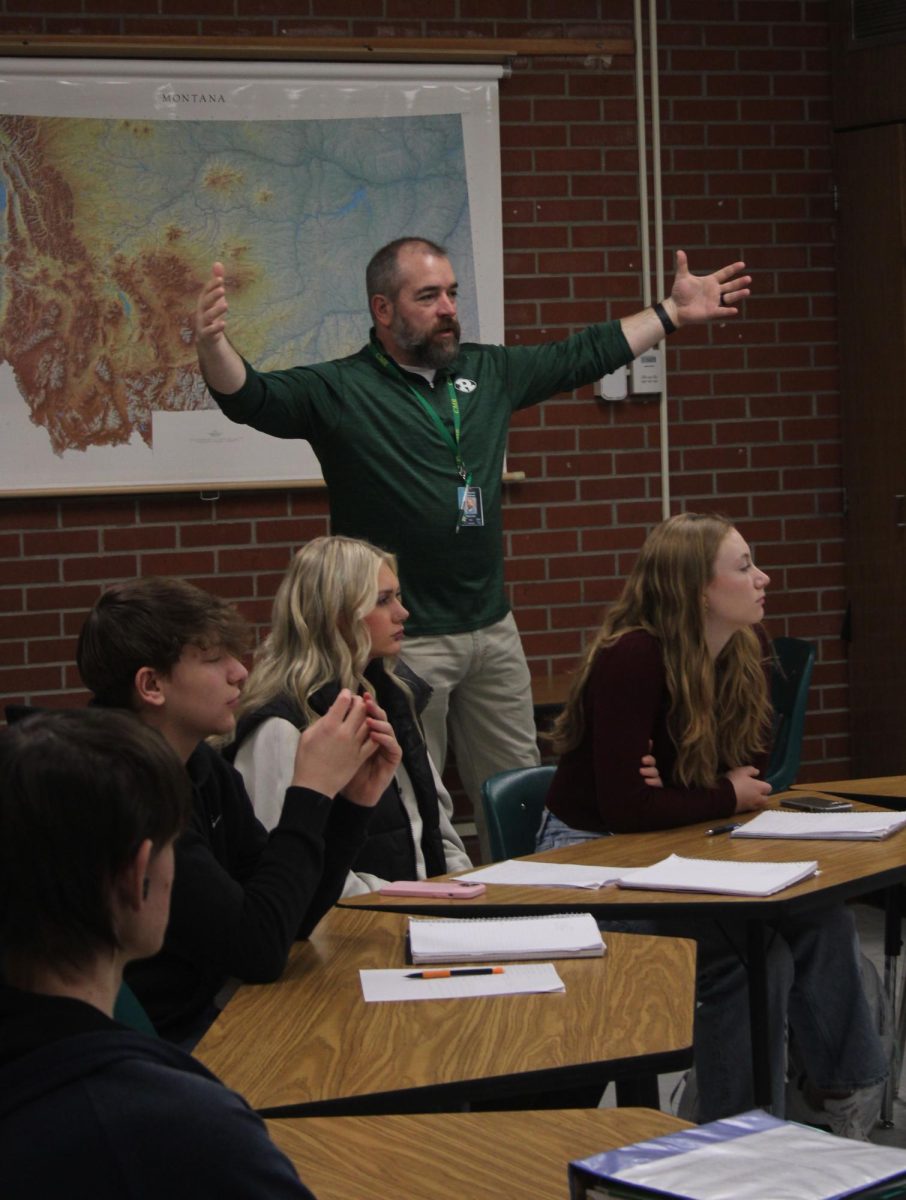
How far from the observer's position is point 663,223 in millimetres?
5223

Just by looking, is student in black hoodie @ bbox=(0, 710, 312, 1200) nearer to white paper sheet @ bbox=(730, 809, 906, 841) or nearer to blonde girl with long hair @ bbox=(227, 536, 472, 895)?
blonde girl with long hair @ bbox=(227, 536, 472, 895)

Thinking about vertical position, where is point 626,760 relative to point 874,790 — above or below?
above

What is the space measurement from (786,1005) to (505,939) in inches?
35.8

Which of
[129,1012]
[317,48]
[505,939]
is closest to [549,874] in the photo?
[505,939]

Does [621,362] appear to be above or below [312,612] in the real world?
above

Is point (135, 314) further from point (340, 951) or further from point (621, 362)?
point (340, 951)

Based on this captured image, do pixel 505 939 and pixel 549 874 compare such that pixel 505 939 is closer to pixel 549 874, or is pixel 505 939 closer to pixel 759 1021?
pixel 549 874

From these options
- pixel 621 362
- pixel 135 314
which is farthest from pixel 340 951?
pixel 135 314

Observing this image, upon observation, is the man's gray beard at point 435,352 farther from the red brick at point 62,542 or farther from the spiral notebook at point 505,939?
the spiral notebook at point 505,939

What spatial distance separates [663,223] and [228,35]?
148 cm

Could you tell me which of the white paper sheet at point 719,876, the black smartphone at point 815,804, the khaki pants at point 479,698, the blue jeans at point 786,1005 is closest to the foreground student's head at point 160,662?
the white paper sheet at point 719,876

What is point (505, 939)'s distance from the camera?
2.27 meters

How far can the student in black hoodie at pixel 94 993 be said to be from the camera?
3.66 ft

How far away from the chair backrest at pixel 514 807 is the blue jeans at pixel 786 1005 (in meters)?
0.38
